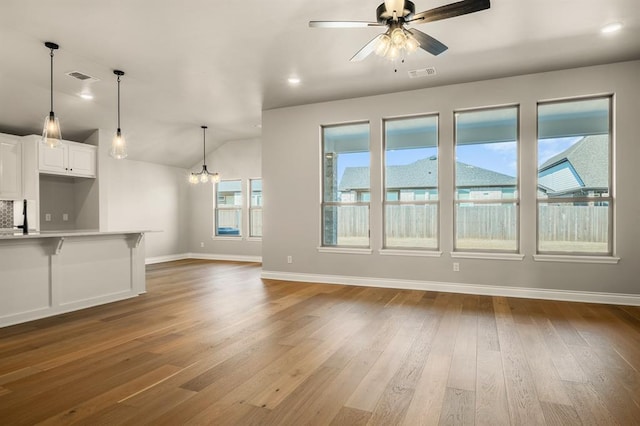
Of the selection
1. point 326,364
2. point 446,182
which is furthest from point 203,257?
point 326,364

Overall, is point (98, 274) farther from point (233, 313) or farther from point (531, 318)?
point (531, 318)

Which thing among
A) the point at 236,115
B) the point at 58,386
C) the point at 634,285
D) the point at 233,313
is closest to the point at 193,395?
the point at 58,386

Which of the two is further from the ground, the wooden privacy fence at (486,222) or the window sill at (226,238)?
the wooden privacy fence at (486,222)

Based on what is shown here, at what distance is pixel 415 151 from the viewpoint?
5.62 metres

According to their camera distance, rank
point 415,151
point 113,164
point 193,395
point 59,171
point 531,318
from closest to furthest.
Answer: point 193,395
point 531,318
point 415,151
point 59,171
point 113,164

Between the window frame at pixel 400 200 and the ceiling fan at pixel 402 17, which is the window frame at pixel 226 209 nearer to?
the window frame at pixel 400 200

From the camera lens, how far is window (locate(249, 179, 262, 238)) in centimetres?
891

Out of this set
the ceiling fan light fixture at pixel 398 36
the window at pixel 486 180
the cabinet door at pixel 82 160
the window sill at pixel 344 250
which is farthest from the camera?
the cabinet door at pixel 82 160

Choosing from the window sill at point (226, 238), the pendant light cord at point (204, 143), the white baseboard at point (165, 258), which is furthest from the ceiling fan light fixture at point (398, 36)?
the white baseboard at point (165, 258)

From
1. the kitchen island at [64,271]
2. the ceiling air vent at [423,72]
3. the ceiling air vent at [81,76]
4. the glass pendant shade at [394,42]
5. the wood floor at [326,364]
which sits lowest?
the wood floor at [326,364]

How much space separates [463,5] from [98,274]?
4848 mm

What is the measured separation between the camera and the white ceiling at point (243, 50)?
333 centimetres

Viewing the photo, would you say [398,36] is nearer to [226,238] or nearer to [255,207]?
[255,207]

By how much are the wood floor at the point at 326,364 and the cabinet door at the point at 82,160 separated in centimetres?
340
